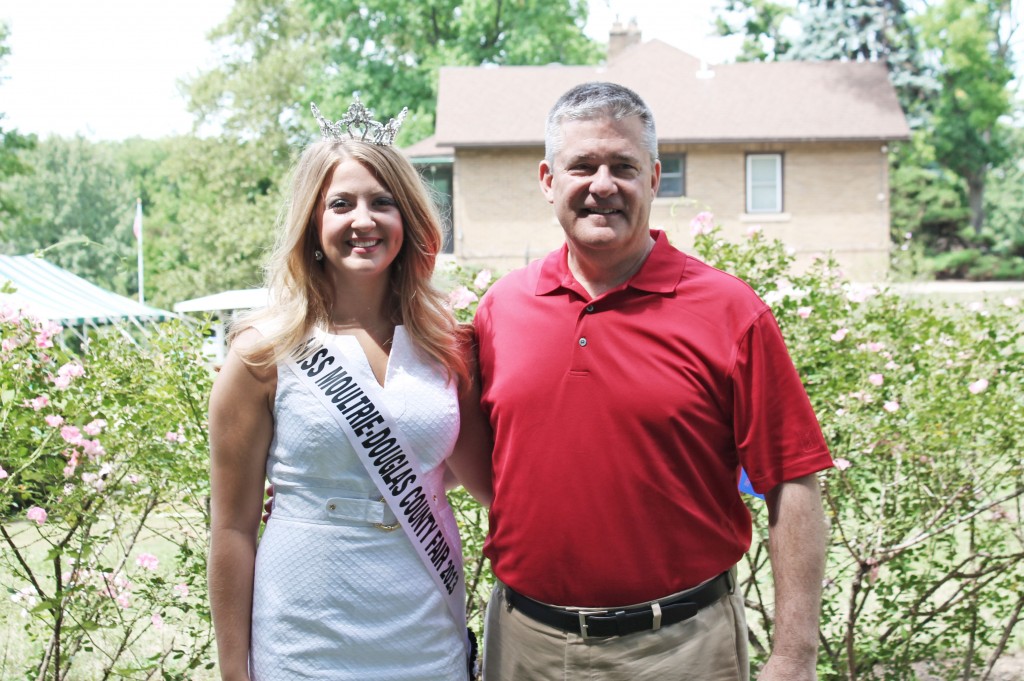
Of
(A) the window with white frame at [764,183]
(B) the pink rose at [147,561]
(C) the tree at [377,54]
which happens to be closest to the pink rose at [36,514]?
(B) the pink rose at [147,561]

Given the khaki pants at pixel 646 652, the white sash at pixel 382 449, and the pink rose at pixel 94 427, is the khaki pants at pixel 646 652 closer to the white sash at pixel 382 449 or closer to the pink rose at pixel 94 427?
the white sash at pixel 382 449

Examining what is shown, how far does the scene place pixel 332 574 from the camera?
2.17m

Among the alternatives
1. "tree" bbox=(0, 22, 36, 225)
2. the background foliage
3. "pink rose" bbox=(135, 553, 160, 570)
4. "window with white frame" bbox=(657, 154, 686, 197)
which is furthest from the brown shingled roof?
"pink rose" bbox=(135, 553, 160, 570)

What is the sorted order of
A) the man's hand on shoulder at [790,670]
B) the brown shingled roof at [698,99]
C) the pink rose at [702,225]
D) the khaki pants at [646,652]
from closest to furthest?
the man's hand on shoulder at [790,670] < the khaki pants at [646,652] < the pink rose at [702,225] < the brown shingled roof at [698,99]

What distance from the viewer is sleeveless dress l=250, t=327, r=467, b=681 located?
2.16 m

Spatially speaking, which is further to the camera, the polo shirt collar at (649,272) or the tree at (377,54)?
the tree at (377,54)

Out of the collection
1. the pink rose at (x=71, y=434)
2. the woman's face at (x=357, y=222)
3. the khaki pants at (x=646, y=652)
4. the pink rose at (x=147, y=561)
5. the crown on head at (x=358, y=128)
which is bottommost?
the pink rose at (x=147, y=561)

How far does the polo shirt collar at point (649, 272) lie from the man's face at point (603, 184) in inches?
3.0

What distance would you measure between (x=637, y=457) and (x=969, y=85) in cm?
3325

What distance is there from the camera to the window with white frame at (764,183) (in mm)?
23422

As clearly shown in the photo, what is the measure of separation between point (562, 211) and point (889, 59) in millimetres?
29710

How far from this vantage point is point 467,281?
172 inches

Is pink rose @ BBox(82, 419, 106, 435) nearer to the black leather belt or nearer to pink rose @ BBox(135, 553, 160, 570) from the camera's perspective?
pink rose @ BBox(135, 553, 160, 570)

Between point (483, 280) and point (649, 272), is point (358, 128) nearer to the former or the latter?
point (649, 272)
